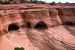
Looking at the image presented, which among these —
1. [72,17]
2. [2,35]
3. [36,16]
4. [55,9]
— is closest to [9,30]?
[2,35]

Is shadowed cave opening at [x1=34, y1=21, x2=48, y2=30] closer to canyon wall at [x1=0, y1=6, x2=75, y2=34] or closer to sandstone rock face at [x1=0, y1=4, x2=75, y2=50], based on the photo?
sandstone rock face at [x1=0, y1=4, x2=75, y2=50]

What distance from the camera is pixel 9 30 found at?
2273 cm

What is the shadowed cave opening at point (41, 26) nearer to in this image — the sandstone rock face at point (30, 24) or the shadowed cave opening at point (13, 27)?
the sandstone rock face at point (30, 24)

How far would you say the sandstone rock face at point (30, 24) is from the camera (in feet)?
71.5

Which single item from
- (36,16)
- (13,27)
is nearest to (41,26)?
(36,16)

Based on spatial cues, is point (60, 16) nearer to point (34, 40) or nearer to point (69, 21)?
point (69, 21)

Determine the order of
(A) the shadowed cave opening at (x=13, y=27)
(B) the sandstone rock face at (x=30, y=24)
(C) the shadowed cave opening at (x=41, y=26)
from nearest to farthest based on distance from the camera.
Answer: (B) the sandstone rock face at (x=30, y=24)
(A) the shadowed cave opening at (x=13, y=27)
(C) the shadowed cave opening at (x=41, y=26)

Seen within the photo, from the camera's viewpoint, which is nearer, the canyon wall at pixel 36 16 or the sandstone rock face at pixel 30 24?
the sandstone rock face at pixel 30 24

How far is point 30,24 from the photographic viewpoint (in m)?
23.6

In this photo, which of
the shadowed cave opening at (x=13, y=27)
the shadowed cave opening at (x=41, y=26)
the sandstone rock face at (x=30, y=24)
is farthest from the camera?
the shadowed cave opening at (x=41, y=26)

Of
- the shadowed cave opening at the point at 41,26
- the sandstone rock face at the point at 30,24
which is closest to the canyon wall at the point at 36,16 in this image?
the sandstone rock face at the point at 30,24

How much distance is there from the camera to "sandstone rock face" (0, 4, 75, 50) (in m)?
21.8

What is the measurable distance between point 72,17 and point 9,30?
7.04 metres

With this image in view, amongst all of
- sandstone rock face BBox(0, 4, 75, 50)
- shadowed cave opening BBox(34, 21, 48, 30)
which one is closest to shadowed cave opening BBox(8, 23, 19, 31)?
sandstone rock face BBox(0, 4, 75, 50)
